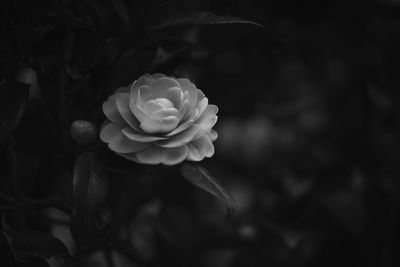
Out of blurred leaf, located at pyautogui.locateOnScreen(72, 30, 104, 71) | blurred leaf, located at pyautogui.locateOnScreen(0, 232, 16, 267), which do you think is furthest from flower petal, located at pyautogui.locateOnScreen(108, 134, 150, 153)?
blurred leaf, located at pyautogui.locateOnScreen(0, 232, 16, 267)

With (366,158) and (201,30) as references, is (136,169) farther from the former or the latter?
(366,158)

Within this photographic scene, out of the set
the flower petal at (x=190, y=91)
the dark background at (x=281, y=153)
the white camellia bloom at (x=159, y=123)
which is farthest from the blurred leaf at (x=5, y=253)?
the flower petal at (x=190, y=91)

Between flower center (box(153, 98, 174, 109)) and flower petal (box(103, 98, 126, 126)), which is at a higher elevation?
flower center (box(153, 98, 174, 109))

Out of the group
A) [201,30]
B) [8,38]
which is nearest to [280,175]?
[201,30]

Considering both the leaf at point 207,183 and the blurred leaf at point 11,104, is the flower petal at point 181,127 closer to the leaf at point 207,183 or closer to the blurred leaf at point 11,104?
the leaf at point 207,183

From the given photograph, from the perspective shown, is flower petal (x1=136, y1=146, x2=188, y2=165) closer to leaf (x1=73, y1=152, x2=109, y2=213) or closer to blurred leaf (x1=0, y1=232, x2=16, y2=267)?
leaf (x1=73, y1=152, x2=109, y2=213)

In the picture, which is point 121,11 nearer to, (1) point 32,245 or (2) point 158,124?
(2) point 158,124
